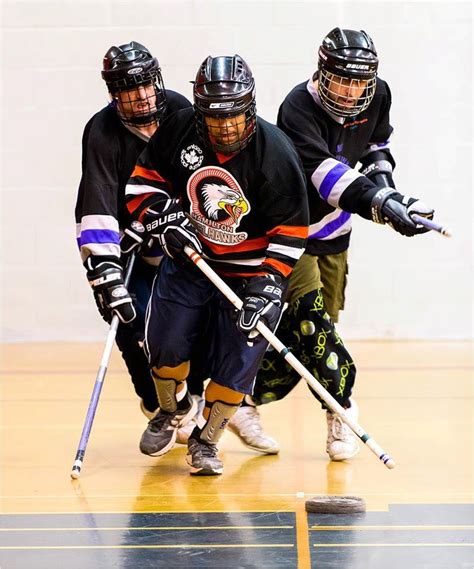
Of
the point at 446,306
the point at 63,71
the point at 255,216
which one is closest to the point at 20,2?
the point at 63,71

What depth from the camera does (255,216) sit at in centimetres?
392

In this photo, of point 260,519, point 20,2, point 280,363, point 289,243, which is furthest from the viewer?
point 20,2

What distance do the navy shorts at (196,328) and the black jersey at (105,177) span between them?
29 centimetres

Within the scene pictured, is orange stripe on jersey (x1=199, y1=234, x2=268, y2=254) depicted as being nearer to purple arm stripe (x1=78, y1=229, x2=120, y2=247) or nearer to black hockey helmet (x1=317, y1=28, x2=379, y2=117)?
purple arm stripe (x1=78, y1=229, x2=120, y2=247)

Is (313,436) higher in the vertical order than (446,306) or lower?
higher

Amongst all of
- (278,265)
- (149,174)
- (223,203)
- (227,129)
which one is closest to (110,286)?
(149,174)

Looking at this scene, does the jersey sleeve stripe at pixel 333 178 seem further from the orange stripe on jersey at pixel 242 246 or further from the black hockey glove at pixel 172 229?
the black hockey glove at pixel 172 229

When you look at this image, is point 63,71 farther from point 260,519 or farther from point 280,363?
point 260,519

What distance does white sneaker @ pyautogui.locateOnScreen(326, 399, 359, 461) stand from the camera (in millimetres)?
4328

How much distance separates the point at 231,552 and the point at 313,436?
155 centimetres

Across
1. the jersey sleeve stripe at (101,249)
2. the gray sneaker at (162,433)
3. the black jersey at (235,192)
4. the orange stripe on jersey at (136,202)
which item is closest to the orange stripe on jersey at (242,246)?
the black jersey at (235,192)

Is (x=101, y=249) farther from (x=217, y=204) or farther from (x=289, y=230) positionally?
(x=289, y=230)

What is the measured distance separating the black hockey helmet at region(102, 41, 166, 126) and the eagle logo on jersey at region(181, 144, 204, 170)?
14.5 inches

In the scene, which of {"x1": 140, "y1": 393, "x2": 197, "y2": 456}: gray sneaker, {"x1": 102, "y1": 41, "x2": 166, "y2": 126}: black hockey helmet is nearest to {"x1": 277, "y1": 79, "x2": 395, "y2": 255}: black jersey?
{"x1": 102, "y1": 41, "x2": 166, "y2": 126}: black hockey helmet
